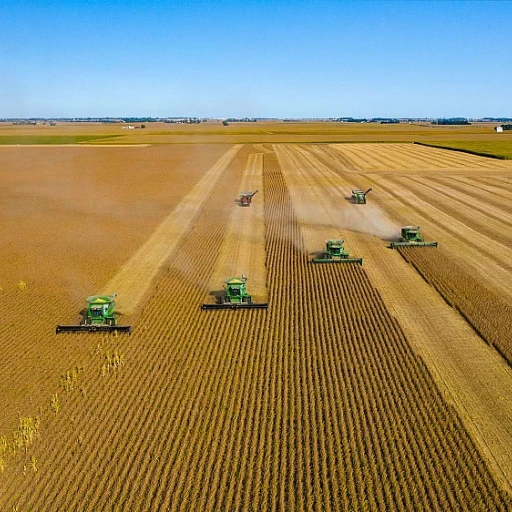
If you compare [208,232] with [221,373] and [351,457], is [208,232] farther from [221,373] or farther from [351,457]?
[351,457]

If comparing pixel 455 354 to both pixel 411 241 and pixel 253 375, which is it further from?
pixel 411 241

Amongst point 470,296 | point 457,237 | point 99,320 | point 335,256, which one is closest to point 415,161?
point 457,237

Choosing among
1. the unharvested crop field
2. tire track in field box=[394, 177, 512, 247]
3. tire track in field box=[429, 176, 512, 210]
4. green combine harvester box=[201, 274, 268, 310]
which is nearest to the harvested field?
the unharvested crop field

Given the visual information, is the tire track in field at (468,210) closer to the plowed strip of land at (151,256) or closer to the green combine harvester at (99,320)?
the plowed strip of land at (151,256)

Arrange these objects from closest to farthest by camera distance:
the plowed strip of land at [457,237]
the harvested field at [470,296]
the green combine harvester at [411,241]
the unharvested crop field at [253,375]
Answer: the unharvested crop field at [253,375], the harvested field at [470,296], the plowed strip of land at [457,237], the green combine harvester at [411,241]

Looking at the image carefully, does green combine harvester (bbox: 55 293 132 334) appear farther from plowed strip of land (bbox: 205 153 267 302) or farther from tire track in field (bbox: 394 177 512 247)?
tire track in field (bbox: 394 177 512 247)

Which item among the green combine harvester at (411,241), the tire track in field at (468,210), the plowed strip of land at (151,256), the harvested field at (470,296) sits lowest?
the plowed strip of land at (151,256)

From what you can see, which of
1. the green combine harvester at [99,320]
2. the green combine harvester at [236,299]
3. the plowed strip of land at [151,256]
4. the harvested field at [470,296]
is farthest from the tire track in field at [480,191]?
the green combine harvester at [99,320]
